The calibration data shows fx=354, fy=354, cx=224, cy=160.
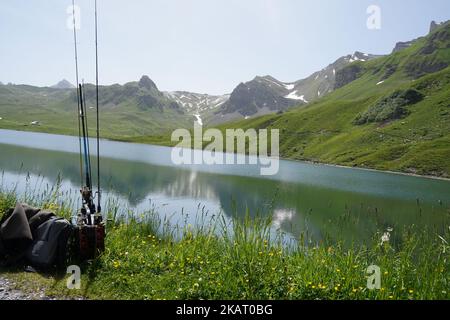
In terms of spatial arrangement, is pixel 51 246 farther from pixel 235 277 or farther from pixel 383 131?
pixel 383 131

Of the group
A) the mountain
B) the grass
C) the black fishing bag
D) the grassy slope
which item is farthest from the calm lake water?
the mountain

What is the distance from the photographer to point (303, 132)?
484 ft

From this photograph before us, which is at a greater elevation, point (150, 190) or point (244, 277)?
point (244, 277)

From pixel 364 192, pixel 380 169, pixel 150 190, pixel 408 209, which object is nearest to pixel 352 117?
pixel 380 169

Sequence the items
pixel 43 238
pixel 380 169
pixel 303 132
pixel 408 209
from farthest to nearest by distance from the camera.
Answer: pixel 303 132
pixel 380 169
pixel 408 209
pixel 43 238

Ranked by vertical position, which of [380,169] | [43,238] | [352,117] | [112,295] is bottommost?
[380,169]

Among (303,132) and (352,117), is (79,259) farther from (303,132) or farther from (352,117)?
(352,117)

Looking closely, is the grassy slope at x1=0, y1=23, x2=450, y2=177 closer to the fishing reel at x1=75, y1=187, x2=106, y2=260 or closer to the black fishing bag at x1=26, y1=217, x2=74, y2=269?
the fishing reel at x1=75, y1=187, x2=106, y2=260

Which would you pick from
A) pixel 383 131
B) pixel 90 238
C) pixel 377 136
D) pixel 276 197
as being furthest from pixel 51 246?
pixel 383 131

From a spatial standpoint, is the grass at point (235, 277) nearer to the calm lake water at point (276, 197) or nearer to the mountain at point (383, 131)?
the calm lake water at point (276, 197)

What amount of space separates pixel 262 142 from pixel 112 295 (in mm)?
144513

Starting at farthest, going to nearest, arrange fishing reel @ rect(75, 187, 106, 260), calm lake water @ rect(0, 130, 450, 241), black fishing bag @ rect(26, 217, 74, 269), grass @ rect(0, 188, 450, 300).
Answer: calm lake water @ rect(0, 130, 450, 241) < fishing reel @ rect(75, 187, 106, 260) < black fishing bag @ rect(26, 217, 74, 269) < grass @ rect(0, 188, 450, 300)
